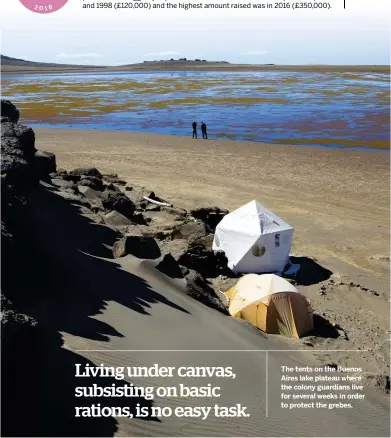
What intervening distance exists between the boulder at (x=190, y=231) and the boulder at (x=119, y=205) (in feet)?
6.19

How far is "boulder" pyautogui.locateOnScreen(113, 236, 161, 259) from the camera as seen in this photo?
12445 millimetres

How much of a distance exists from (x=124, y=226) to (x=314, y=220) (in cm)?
783

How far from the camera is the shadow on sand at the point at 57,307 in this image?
629 centimetres

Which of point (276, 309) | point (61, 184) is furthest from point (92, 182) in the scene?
point (276, 309)

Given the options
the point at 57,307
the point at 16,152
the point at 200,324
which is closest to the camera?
the point at 57,307

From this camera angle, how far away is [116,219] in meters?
16.0

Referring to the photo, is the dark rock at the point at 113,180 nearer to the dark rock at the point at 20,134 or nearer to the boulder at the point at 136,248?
the dark rock at the point at 20,134

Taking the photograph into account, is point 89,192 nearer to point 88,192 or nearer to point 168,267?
point 88,192

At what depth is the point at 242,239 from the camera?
1517cm

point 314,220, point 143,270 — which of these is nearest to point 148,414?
point 143,270

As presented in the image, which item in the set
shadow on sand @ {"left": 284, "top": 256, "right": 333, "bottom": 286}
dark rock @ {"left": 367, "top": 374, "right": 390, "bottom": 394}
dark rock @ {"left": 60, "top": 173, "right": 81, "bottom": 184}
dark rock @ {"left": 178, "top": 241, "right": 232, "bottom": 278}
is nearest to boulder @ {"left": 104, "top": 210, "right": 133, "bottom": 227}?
dark rock @ {"left": 178, "top": 241, "right": 232, "bottom": 278}

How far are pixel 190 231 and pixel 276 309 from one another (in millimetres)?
5187

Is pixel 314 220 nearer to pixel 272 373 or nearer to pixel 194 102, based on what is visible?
pixel 272 373

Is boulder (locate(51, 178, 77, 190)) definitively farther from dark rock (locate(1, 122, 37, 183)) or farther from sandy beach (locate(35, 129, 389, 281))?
sandy beach (locate(35, 129, 389, 281))
